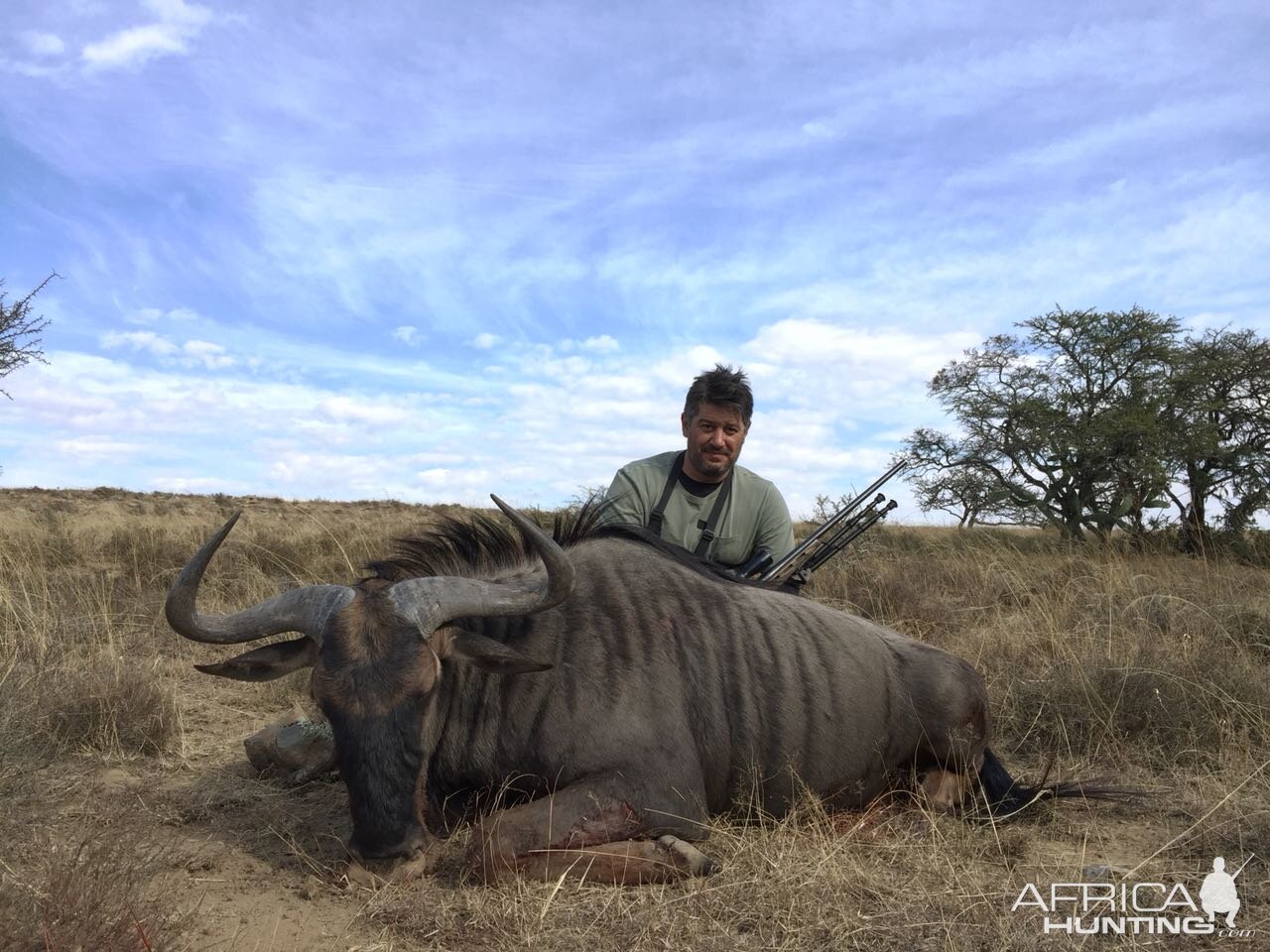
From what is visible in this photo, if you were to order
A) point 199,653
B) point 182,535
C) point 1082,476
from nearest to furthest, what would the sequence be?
point 199,653 → point 182,535 → point 1082,476

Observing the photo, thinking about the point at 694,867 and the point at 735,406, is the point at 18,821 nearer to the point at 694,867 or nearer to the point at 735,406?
the point at 694,867

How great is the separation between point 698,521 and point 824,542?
38.1 inches

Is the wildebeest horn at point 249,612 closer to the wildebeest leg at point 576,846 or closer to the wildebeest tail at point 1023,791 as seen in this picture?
the wildebeest leg at point 576,846

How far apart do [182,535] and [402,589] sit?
879 cm

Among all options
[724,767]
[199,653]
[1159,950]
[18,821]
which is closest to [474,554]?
[724,767]

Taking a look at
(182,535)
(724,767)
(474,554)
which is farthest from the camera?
(182,535)

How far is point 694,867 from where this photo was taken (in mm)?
3082

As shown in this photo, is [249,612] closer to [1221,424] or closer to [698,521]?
[698,521]

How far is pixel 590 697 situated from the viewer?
11.2ft

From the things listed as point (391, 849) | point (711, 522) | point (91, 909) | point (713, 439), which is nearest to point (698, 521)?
point (711, 522)

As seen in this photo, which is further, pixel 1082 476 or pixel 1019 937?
pixel 1082 476

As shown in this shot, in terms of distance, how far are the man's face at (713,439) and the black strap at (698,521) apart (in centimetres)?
10

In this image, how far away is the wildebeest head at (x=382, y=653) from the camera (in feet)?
9.80

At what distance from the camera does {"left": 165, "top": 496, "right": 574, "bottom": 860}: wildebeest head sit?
2.99 m
